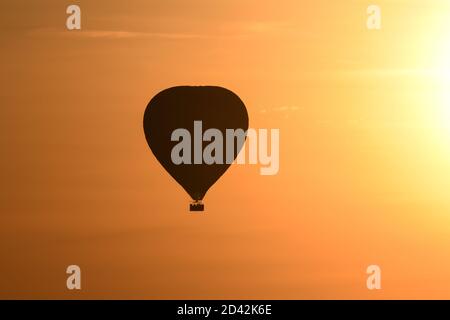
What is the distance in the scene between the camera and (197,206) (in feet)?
57.9

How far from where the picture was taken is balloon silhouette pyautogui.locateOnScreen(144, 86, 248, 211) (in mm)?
18016

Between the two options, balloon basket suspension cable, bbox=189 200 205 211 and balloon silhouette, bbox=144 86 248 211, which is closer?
balloon basket suspension cable, bbox=189 200 205 211

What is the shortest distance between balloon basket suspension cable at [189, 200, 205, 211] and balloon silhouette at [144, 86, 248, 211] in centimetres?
35

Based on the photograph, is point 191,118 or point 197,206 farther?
point 191,118

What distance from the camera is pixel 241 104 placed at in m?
18.4

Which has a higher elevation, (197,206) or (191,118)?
(191,118)

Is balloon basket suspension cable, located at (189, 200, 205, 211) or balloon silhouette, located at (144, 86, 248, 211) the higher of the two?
balloon silhouette, located at (144, 86, 248, 211)

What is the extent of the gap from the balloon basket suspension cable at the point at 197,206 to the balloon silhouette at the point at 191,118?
0.35m

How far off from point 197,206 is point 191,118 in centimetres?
227
